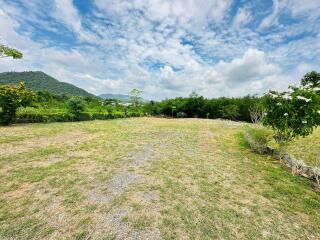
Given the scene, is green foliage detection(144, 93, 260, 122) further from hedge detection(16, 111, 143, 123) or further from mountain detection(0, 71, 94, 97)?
mountain detection(0, 71, 94, 97)

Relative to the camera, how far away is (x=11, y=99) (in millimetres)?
13070

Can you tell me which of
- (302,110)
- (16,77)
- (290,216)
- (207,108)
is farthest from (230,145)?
(16,77)

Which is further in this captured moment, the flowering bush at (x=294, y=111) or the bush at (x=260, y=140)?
the bush at (x=260, y=140)

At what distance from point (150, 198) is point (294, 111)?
5.41 meters

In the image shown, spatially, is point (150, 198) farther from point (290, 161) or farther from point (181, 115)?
point (181, 115)

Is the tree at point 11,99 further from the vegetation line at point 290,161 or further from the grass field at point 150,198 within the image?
the vegetation line at point 290,161

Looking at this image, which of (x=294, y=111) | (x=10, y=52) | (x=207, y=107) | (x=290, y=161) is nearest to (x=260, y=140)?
(x=290, y=161)

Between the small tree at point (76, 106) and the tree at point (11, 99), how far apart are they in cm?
527

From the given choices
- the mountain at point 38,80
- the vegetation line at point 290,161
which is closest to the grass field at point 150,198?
the vegetation line at point 290,161

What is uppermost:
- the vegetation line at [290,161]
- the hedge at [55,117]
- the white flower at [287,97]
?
the white flower at [287,97]

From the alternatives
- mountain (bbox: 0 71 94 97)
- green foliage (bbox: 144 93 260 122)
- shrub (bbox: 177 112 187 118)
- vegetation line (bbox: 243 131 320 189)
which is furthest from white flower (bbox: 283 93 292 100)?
mountain (bbox: 0 71 94 97)

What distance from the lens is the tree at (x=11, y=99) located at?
41.9ft

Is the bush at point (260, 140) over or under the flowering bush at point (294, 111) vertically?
under

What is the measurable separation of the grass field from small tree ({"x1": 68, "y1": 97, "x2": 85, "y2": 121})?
13155mm
